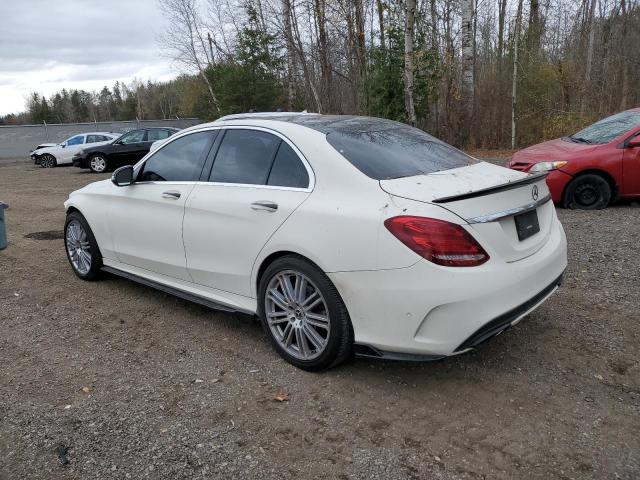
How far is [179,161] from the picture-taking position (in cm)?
443

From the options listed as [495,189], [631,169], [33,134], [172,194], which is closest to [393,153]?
[495,189]

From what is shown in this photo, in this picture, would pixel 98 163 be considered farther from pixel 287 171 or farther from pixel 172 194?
pixel 287 171

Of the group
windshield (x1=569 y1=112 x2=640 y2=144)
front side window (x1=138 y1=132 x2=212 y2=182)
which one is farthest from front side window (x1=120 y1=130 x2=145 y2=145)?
front side window (x1=138 y1=132 x2=212 y2=182)

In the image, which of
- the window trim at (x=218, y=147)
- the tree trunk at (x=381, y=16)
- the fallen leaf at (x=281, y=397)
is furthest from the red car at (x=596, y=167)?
the tree trunk at (x=381, y=16)

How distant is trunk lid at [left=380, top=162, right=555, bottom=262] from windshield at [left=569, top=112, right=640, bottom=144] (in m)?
5.38

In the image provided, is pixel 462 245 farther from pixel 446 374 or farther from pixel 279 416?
pixel 279 416

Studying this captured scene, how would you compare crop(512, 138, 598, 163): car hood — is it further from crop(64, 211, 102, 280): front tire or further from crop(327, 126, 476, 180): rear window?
crop(64, 211, 102, 280): front tire

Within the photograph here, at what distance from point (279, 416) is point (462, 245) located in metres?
1.39

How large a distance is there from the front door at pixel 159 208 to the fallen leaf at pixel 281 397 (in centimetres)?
141

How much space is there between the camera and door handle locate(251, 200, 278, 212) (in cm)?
347

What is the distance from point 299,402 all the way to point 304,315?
1.77ft

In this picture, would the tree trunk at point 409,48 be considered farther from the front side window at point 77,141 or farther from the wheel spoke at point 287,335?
the front side window at point 77,141

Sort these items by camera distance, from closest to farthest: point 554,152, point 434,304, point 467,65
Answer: point 434,304 → point 554,152 → point 467,65

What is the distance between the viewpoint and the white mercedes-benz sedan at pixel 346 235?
2863 mm
